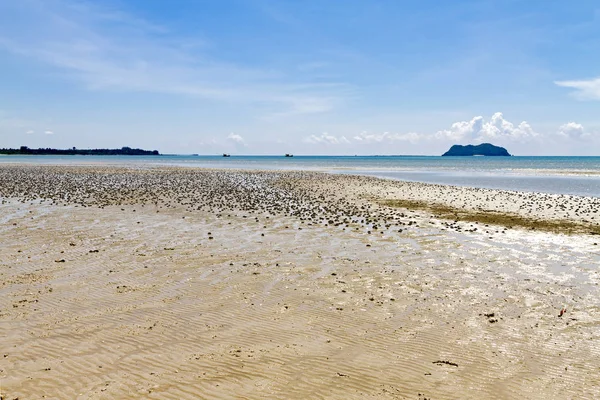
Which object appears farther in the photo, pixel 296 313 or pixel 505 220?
pixel 505 220

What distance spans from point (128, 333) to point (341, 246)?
32.3ft

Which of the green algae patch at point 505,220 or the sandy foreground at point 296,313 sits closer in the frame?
the sandy foreground at point 296,313

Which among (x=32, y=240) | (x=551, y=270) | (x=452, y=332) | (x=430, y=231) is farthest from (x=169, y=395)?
(x=430, y=231)

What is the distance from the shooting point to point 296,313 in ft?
33.0

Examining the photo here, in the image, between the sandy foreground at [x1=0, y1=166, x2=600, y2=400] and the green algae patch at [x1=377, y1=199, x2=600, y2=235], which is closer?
the sandy foreground at [x1=0, y1=166, x2=600, y2=400]

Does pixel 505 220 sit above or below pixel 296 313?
above

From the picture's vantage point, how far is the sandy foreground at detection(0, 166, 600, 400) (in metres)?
7.01

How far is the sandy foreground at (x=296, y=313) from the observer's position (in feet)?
23.0

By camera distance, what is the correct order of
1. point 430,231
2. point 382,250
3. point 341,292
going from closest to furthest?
point 341,292
point 382,250
point 430,231

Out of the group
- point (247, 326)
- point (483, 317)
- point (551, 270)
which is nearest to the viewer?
point (247, 326)

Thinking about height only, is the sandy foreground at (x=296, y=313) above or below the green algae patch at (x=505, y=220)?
below

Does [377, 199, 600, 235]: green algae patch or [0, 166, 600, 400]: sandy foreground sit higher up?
[377, 199, 600, 235]: green algae patch

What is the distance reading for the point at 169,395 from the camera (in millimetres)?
6551

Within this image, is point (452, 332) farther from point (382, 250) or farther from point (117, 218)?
point (117, 218)
